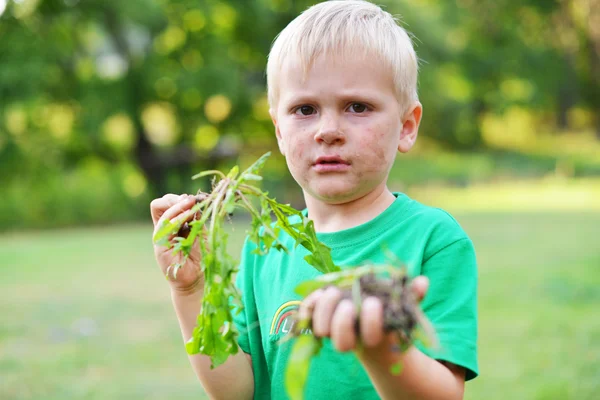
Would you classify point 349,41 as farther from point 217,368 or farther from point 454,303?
point 217,368

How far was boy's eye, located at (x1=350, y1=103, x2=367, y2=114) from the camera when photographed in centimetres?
220

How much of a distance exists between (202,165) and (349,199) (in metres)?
18.5

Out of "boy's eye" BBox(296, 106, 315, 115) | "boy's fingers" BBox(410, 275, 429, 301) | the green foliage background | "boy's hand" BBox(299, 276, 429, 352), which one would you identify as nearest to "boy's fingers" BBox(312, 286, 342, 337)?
"boy's hand" BBox(299, 276, 429, 352)

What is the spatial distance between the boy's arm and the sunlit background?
3280 millimetres

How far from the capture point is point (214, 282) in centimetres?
193

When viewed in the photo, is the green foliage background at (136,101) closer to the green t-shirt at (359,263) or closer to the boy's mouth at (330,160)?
the green t-shirt at (359,263)

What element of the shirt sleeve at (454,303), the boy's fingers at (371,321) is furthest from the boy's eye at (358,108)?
the boy's fingers at (371,321)

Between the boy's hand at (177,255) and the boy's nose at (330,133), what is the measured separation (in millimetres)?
411

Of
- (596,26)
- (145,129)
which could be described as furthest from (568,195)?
(596,26)

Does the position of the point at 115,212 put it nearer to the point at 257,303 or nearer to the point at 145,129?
the point at 145,129

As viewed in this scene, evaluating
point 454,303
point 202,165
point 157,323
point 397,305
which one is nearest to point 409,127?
point 454,303

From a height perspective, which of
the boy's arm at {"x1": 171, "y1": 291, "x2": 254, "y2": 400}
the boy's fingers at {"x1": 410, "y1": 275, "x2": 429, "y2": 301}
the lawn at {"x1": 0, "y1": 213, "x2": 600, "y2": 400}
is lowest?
the lawn at {"x1": 0, "y1": 213, "x2": 600, "y2": 400}

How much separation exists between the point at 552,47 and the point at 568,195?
16.8 meters

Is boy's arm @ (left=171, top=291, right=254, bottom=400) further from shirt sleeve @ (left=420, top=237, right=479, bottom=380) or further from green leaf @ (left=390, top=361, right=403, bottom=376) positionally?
green leaf @ (left=390, top=361, right=403, bottom=376)
